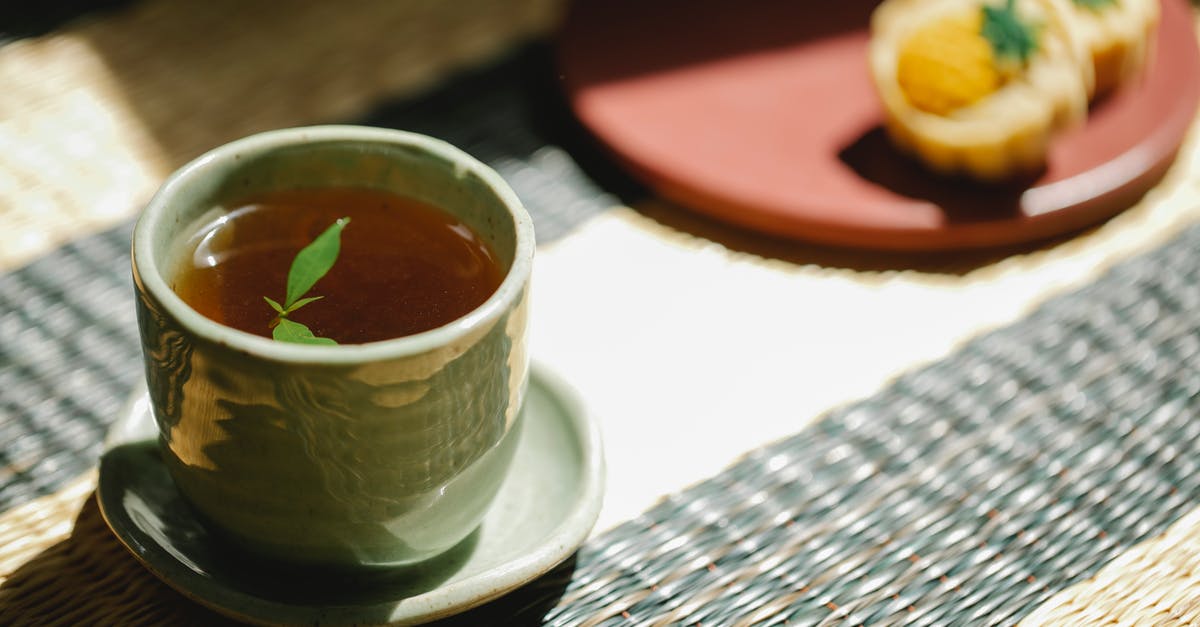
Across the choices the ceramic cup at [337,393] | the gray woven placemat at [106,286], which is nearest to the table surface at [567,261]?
the gray woven placemat at [106,286]

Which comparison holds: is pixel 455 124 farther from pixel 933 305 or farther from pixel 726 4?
pixel 933 305

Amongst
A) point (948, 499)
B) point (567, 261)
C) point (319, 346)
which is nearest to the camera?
point (319, 346)

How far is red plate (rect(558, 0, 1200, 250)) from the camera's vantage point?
0.89 meters

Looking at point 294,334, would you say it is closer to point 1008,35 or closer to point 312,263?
point 312,263

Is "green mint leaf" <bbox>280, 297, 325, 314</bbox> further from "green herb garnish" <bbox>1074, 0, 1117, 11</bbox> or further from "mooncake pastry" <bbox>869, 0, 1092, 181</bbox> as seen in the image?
"green herb garnish" <bbox>1074, 0, 1117, 11</bbox>

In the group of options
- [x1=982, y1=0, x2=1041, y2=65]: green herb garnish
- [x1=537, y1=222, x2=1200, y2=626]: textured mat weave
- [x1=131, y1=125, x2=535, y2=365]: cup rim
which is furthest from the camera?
[x1=982, y1=0, x2=1041, y2=65]: green herb garnish

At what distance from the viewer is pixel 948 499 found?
69 cm

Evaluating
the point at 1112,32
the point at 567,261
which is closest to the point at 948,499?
the point at 567,261

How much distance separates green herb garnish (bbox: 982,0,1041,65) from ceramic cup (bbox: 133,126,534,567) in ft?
1.69

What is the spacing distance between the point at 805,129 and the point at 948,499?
0.41 m

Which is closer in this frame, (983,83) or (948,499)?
(948,499)

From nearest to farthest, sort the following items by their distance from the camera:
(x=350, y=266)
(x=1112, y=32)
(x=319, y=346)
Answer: (x=319, y=346) → (x=350, y=266) → (x=1112, y=32)

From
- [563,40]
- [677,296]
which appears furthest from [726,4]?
[677,296]

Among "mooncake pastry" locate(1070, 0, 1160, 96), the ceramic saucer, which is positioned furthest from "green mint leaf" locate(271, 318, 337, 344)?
"mooncake pastry" locate(1070, 0, 1160, 96)
